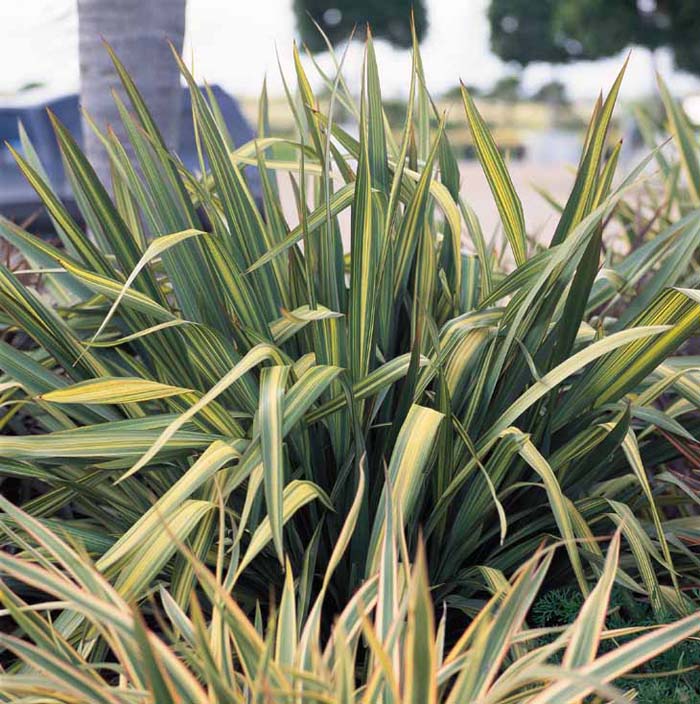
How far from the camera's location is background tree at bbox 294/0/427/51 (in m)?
35.5

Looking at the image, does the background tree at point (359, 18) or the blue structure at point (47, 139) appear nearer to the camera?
the blue structure at point (47, 139)

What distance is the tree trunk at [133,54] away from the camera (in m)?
2.57

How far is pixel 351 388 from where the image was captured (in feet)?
4.89

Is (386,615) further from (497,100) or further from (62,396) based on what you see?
(497,100)

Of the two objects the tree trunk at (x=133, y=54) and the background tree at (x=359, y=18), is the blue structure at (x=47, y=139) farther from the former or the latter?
the background tree at (x=359, y=18)

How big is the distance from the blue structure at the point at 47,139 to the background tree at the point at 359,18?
30558 mm

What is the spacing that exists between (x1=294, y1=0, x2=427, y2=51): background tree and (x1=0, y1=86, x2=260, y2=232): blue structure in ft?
100

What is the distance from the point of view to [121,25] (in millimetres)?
2574

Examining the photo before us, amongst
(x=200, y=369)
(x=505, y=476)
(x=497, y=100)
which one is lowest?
(x=497, y=100)

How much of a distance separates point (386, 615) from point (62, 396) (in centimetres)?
62

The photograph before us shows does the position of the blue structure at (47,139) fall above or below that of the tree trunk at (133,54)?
below

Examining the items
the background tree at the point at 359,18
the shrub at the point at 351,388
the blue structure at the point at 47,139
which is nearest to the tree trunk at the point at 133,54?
the shrub at the point at 351,388

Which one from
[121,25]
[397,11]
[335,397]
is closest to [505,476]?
[335,397]

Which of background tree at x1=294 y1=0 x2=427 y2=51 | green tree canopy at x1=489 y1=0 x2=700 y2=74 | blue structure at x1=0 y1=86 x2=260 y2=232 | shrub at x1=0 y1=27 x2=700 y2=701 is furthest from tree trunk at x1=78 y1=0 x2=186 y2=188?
background tree at x1=294 y1=0 x2=427 y2=51
